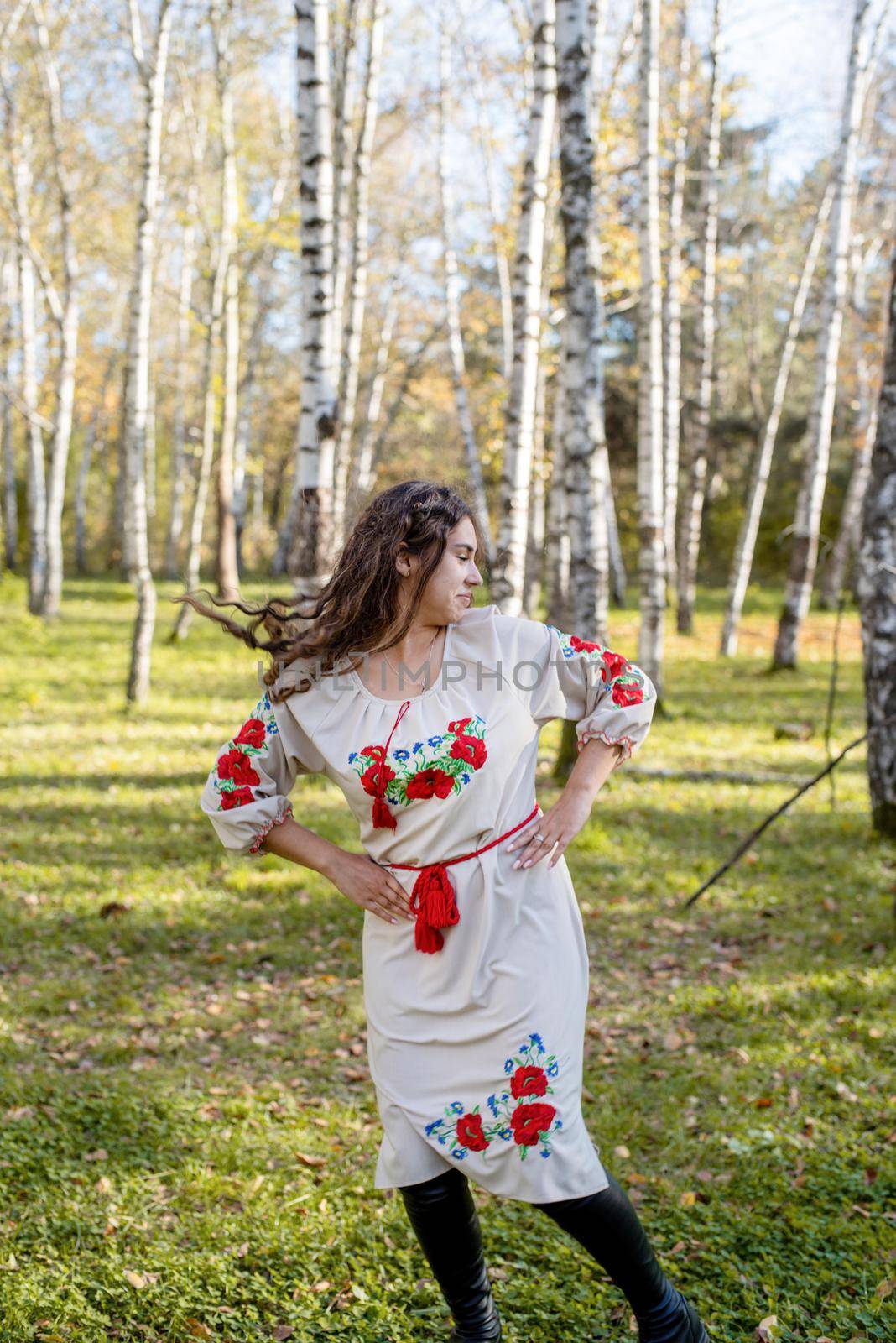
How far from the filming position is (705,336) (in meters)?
15.6

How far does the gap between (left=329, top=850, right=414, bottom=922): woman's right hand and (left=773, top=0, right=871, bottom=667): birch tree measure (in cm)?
1067

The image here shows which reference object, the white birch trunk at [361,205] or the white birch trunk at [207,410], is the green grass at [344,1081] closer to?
the white birch trunk at [361,205]

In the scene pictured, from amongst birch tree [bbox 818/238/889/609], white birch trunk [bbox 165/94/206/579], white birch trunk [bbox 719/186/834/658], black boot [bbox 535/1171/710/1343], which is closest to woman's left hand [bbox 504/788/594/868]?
black boot [bbox 535/1171/710/1343]

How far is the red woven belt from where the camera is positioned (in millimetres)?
2404

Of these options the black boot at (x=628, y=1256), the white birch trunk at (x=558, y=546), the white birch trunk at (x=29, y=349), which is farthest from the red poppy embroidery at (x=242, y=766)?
the white birch trunk at (x=29, y=349)

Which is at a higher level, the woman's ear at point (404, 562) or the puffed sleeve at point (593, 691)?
the woman's ear at point (404, 562)

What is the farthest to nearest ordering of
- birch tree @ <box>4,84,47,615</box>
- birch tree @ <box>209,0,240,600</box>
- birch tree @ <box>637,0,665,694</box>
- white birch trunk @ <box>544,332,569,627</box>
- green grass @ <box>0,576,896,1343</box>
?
1. birch tree @ <box>4,84,47,615</box>
2. birch tree @ <box>209,0,240,600</box>
3. white birch trunk @ <box>544,332,569,627</box>
4. birch tree @ <box>637,0,665,694</box>
5. green grass @ <box>0,576,896,1343</box>

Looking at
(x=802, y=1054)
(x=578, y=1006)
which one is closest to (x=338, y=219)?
(x=802, y=1054)

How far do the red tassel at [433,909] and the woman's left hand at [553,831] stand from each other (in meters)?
0.17

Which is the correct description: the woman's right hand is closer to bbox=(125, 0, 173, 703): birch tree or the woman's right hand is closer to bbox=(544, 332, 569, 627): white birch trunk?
bbox=(125, 0, 173, 703): birch tree

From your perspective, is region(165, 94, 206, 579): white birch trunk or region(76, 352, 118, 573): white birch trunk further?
region(76, 352, 118, 573): white birch trunk

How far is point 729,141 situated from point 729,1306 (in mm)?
24012

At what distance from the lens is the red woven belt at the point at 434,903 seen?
2.40m

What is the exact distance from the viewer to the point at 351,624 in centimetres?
259
